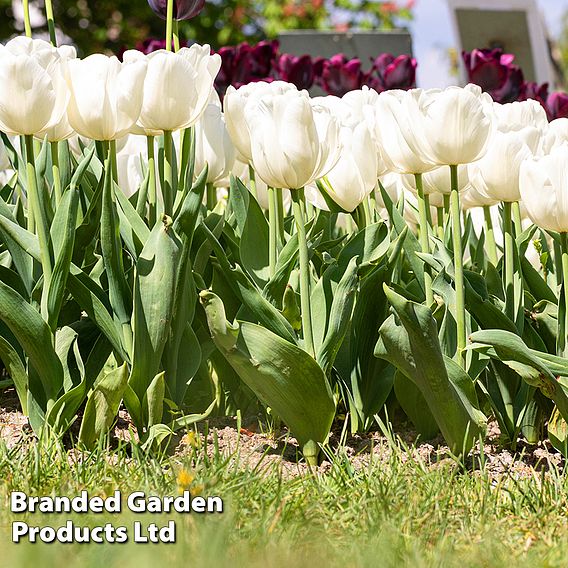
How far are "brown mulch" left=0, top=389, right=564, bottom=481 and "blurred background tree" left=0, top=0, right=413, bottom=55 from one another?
31.1ft

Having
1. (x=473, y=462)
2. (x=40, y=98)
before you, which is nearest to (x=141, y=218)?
(x=40, y=98)

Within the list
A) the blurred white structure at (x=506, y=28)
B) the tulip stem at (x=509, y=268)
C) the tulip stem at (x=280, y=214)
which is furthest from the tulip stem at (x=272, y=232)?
the blurred white structure at (x=506, y=28)

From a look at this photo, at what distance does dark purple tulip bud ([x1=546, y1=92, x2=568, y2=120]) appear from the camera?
3.28 metres

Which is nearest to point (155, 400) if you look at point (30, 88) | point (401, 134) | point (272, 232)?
point (272, 232)

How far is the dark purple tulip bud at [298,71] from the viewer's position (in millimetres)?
3492

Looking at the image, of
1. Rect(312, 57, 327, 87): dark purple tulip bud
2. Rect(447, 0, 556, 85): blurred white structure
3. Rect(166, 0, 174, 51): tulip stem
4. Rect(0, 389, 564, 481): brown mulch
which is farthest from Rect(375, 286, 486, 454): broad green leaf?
Rect(447, 0, 556, 85): blurred white structure

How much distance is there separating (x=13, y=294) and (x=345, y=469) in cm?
74

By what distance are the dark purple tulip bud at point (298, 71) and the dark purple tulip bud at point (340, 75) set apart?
82mm

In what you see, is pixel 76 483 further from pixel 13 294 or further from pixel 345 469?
pixel 345 469

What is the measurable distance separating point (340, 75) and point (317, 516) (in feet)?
7.70

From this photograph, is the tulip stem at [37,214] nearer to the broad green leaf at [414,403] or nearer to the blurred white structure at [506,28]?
the broad green leaf at [414,403]

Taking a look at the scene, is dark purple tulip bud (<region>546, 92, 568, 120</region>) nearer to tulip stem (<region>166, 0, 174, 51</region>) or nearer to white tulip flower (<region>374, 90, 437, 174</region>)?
white tulip flower (<region>374, 90, 437, 174</region>)

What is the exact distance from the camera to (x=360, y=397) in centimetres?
192

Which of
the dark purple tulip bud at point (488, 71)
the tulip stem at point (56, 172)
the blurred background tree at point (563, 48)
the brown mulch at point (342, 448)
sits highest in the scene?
the blurred background tree at point (563, 48)
